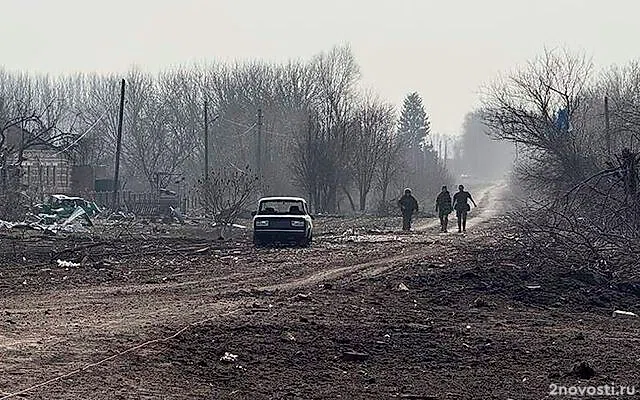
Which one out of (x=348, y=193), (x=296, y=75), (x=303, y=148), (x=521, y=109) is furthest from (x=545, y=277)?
(x=296, y=75)

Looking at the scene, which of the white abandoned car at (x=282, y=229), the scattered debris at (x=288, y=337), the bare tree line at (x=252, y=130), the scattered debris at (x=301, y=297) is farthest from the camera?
the bare tree line at (x=252, y=130)

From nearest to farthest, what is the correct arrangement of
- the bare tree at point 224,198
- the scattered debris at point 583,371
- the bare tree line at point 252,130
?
the scattered debris at point 583,371, the bare tree at point 224,198, the bare tree line at point 252,130

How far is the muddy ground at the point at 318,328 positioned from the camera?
885cm

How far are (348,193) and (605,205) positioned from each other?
44.2 m

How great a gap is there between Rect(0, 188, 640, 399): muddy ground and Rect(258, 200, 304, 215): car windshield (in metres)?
6.22

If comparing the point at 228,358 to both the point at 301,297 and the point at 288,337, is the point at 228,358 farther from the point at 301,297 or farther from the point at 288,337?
the point at 301,297

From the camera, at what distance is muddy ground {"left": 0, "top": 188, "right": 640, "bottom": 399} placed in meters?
8.85

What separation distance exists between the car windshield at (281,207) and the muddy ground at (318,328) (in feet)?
20.4

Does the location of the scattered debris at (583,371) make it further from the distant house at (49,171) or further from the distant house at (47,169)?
the distant house at (49,171)

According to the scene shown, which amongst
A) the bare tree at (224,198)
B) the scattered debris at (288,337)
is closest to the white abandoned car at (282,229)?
the bare tree at (224,198)

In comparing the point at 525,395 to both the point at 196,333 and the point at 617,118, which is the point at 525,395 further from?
the point at 617,118

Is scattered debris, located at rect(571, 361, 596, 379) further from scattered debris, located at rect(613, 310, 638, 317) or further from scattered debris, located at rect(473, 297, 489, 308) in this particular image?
scattered debris, located at rect(613, 310, 638, 317)

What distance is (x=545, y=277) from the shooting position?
16453mm

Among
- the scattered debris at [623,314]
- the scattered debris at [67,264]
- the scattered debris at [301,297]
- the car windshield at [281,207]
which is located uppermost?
the car windshield at [281,207]
